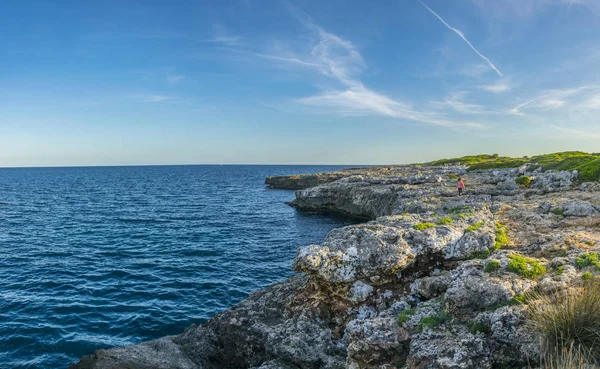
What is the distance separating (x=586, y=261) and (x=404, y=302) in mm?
6012

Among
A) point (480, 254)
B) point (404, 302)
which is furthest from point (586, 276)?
point (404, 302)

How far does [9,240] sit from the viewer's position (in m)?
39.2

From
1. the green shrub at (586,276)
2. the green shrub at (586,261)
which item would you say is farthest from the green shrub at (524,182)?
the green shrub at (586,276)

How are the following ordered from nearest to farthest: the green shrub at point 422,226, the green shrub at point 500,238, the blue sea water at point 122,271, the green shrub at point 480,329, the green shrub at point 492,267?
the green shrub at point 480,329 < the green shrub at point 492,267 < the green shrub at point 500,238 < the green shrub at point 422,226 < the blue sea water at point 122,271

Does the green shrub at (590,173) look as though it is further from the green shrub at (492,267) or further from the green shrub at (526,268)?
the green shrub at (492,267)

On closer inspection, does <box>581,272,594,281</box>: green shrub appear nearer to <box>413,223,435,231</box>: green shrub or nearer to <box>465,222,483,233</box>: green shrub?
<box>465,222,483,233</box>: green shrub

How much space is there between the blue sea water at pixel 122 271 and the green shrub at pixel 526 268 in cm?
1693

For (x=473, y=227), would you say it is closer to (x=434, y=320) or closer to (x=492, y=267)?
(x=492, y=267)

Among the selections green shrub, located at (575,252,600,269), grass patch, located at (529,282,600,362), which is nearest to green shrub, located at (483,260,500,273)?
green shrub, located at (575,252,600,269)

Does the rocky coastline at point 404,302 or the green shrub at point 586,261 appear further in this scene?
the green shrub at point 586,261

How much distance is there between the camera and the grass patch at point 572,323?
7.75 metres

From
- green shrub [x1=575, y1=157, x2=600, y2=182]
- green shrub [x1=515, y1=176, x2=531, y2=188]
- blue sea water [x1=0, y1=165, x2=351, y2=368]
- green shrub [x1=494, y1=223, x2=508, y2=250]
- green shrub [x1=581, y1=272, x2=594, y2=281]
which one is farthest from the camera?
green shrub [x1=515, y1=176, x2=531, y2=188]

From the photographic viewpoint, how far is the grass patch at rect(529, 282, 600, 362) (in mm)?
7746

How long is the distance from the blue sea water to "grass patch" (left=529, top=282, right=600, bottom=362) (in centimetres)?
1774
